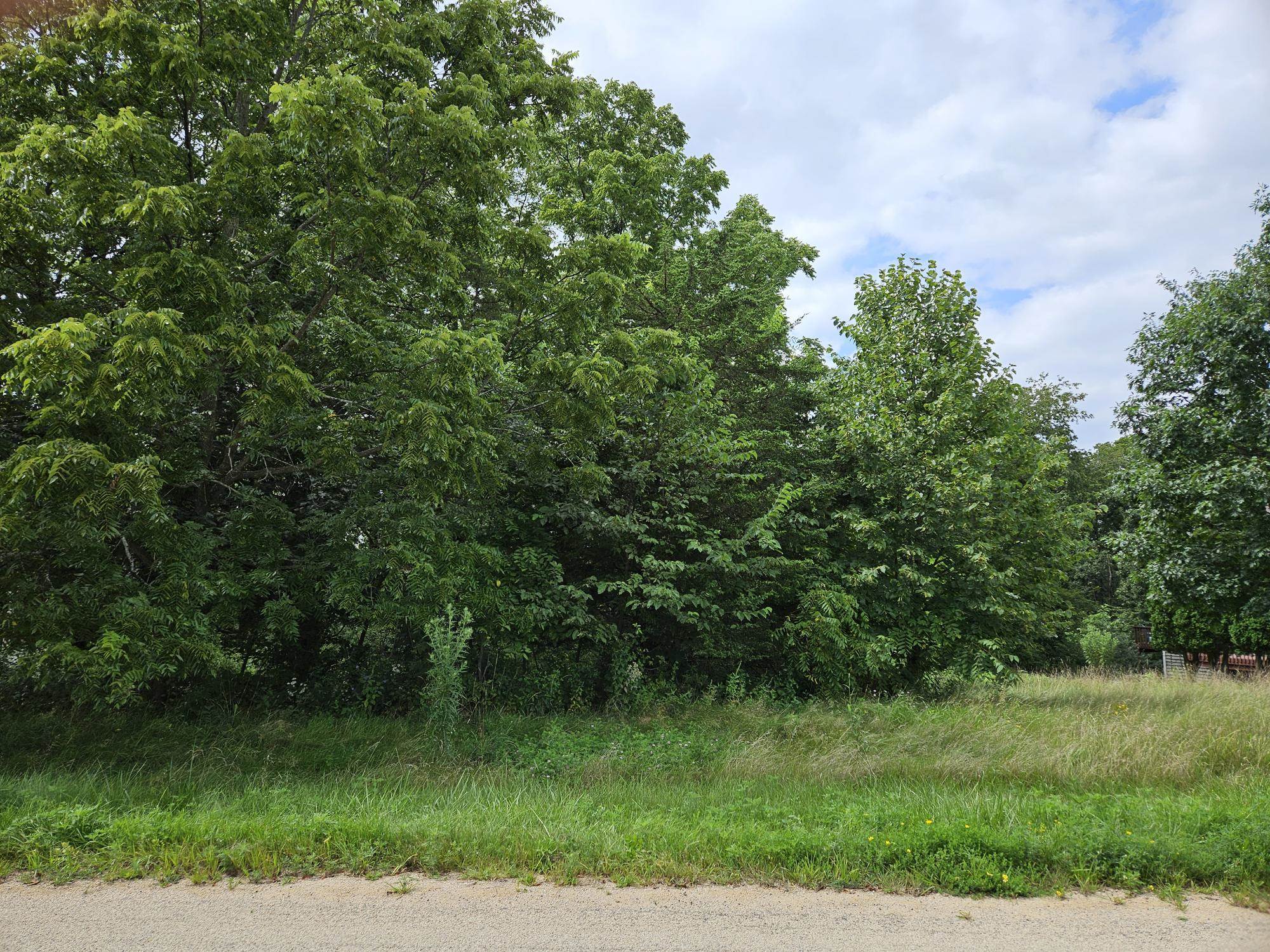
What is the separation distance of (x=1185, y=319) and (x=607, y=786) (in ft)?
57.1

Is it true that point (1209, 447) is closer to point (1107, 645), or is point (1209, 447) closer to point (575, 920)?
point (1107, 645)

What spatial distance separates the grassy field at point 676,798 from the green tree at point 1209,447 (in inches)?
246

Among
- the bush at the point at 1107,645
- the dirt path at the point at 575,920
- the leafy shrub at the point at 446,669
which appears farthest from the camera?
the bush at the point at 1107,645

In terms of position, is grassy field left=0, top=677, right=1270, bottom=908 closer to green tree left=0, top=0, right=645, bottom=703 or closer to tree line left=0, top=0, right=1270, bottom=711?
tree line left=0, top=0, right=1270, bottom=711

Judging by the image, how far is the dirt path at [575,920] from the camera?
3477 mm

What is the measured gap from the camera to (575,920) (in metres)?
3.68

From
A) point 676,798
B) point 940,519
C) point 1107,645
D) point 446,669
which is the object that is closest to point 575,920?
point 676,798

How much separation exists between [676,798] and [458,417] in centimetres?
418

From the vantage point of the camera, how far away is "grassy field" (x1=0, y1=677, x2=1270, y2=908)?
4262 mm

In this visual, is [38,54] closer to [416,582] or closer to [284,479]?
[284,479]

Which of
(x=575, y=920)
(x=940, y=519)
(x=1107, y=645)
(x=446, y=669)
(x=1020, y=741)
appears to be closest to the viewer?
(x=575, y=920)

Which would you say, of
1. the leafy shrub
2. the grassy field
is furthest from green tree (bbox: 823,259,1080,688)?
the leafy shrub

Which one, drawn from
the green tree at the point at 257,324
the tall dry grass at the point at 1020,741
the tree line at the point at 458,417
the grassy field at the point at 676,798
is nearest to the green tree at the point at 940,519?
the tree line at the point at 458,417

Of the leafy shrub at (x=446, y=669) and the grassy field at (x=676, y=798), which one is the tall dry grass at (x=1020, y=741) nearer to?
the grassy field at (x=676, y=798)
